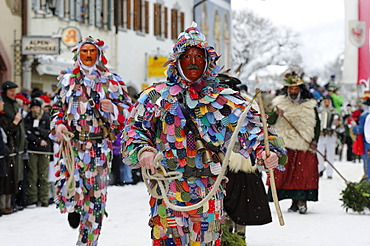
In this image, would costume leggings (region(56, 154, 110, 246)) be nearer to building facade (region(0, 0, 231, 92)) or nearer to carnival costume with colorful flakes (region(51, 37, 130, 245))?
carnival costume with colorful flakes (region(51, 37, 130, 245))

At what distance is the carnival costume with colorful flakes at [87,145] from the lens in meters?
7.54

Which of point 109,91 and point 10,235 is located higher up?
point 109,91

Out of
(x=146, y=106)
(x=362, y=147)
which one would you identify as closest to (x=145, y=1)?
(x=362, y=147)

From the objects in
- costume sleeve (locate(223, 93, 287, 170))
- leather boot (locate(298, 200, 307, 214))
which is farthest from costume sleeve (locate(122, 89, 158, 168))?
leather boot (locate(298, 200, 307, 214))

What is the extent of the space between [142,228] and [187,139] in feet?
15.9

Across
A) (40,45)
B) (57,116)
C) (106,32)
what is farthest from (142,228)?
(106,32)

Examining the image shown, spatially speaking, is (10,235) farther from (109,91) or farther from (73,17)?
(73,17)

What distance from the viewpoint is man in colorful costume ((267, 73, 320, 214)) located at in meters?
11.8

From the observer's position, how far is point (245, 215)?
838cm

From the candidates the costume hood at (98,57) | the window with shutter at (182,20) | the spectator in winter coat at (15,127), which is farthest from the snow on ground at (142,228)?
the window with shutter at (182,20)

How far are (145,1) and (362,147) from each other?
19.3 m

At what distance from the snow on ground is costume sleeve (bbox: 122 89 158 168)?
11.4ft

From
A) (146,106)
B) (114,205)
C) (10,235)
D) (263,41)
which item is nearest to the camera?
(146,106)

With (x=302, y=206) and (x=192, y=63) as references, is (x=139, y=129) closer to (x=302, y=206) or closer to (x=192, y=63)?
(x=192, y=63)
